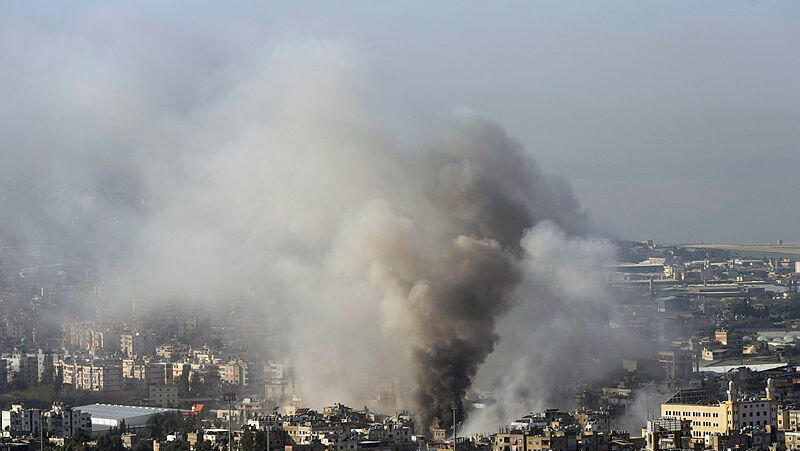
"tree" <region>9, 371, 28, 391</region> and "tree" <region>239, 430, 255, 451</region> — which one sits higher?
"tree" <region>9, 371, 28, 391</region>

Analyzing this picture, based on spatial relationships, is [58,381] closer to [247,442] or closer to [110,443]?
[110,443]

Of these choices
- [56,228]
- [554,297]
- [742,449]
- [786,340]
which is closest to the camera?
[742,449]

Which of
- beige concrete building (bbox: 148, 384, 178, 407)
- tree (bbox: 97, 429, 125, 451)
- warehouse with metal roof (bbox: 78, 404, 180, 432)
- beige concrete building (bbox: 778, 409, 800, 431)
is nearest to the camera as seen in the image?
beige concrete building (bbox: 778, 409, 800, 431)

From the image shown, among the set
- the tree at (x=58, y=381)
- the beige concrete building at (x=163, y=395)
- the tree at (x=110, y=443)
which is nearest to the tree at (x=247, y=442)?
the tree at (x=110, y=443)

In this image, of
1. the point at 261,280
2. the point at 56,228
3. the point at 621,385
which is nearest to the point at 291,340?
the point at 261,280

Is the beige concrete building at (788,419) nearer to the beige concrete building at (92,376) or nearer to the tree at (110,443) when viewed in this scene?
the tree at (110,443)

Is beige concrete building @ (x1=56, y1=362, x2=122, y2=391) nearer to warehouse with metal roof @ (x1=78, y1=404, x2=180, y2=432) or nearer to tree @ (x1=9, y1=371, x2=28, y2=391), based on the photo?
tree @ (x1=9, y1=371, x2=28, y2=391)

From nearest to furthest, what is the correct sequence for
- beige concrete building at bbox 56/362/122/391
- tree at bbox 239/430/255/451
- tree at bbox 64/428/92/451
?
tree at bbox 239/430/255/451 < tree at bbox 64/428/92/451 < beige concrete building at bbox 56/362/122/391

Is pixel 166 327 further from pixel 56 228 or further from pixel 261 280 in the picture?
pixel 56 228

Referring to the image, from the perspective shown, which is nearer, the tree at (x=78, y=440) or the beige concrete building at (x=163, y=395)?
the tree at (x=78, y=440)

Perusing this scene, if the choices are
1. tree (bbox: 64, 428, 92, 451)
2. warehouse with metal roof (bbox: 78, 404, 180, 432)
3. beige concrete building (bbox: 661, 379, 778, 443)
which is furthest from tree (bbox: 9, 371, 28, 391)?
beige concrete building (bbox: 661, 379, 778, 443)

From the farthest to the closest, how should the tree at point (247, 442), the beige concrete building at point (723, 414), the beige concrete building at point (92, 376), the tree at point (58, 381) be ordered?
the beige concrete building at point (92, 376)
the tree at point (58, 381)
the beige concrete building at point (723, 414)
the tree at point (247, 442)
